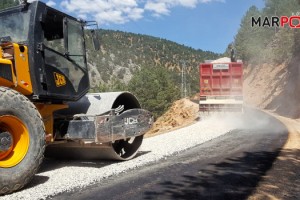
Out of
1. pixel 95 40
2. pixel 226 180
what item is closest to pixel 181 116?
pixel 95 40

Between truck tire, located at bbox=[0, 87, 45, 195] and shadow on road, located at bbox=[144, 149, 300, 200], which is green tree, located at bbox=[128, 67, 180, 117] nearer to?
shadow on road, located at bbox=[144, 149, 300, 200]

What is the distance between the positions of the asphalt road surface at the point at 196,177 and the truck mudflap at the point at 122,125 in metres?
0.79

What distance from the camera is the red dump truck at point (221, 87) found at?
19.3m

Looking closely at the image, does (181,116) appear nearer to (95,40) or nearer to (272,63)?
(95,40)

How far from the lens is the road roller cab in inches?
215

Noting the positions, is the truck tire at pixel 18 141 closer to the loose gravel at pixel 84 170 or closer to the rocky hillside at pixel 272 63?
the loose gravel at pixel 84 170

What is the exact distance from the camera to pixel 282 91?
110ft

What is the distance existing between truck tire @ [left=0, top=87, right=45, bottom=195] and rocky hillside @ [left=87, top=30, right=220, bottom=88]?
102668mm

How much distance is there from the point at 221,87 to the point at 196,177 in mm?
14323

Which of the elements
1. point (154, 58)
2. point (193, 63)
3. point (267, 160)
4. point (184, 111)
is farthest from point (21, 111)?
point (193, 63)

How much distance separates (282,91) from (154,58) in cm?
11192

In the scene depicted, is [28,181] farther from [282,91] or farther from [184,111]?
[282,91]

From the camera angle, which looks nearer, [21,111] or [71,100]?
[21,111]

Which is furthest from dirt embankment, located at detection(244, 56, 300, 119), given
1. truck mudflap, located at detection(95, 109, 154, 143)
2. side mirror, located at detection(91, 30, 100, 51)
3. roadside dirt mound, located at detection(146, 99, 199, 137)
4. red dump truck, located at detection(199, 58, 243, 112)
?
side mirror, located at detection(91, 30, 100, 51)
